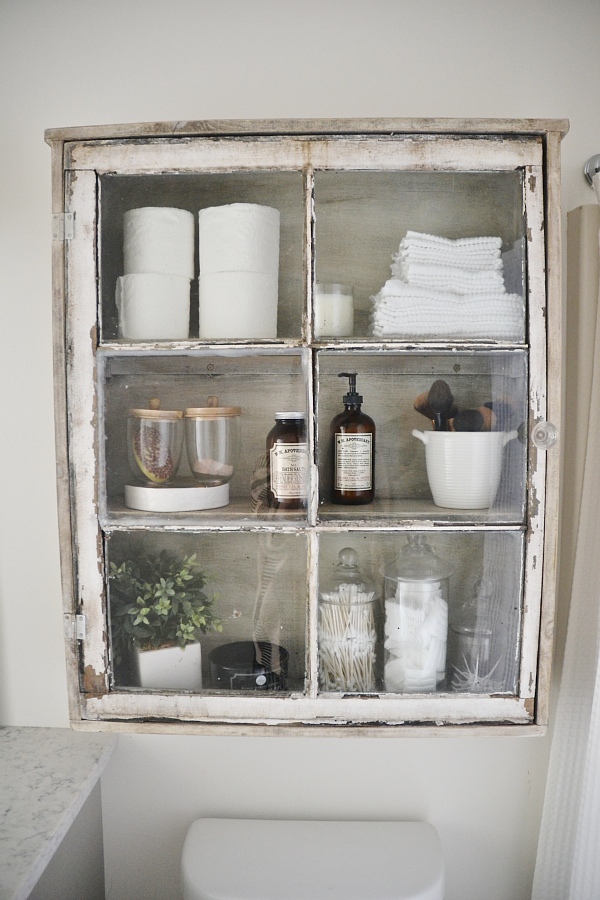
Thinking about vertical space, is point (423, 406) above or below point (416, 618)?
above

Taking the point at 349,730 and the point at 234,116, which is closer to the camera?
the point at 349,730

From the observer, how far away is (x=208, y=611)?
3.91ft

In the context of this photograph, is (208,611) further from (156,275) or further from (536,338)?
(536,338)

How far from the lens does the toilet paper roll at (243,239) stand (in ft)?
3.66

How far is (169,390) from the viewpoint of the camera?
116cm

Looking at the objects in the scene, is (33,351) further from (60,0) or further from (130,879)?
(130,879)

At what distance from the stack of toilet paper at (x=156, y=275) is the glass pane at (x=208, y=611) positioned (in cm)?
38

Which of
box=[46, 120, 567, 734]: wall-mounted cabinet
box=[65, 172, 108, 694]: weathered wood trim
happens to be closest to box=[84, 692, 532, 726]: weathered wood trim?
box=[46, 120, 567, 734]: wall-mounted cabinet

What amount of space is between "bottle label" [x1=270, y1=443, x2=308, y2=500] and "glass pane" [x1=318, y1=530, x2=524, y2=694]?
104 millimetres

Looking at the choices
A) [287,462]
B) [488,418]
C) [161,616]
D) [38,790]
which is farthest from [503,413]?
[38,790]

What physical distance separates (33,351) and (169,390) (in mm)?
439

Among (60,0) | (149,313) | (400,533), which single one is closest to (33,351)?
(149,313)

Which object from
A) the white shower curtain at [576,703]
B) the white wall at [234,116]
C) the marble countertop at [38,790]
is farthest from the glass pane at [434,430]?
the marble countertop at [38,790]

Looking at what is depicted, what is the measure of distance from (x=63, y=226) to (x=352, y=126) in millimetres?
533
